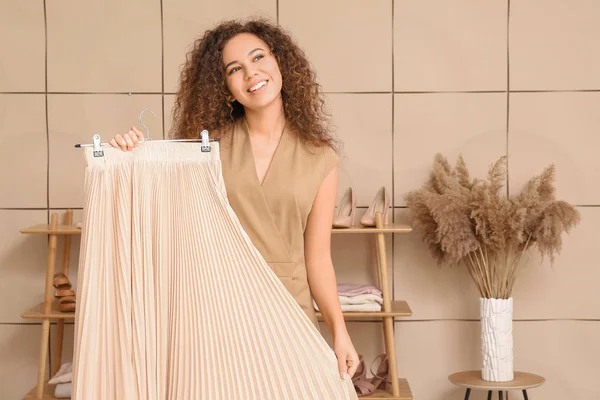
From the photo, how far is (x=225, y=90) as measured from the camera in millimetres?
1970

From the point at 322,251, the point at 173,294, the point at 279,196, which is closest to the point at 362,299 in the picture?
the point at 322,251

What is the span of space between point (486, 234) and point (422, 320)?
54cm

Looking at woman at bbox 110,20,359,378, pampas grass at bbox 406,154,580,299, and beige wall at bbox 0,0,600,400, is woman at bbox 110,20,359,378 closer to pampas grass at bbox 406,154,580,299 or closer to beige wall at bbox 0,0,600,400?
pampas grass at bbox 406,154,580,299

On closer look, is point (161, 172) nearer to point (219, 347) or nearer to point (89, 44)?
point (219, 347)

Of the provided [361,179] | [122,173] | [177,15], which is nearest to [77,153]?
[177,15]

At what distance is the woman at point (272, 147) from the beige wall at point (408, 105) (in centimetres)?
137

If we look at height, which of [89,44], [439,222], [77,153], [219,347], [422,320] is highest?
[89,44]

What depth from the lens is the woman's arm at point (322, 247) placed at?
1984mm

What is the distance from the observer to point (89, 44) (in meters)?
3.38

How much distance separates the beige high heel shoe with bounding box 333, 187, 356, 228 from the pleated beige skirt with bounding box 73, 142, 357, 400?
143 centimetres

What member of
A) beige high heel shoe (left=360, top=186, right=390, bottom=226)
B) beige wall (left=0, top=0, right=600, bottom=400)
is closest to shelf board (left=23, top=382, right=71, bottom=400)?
beige wall (left=0, top=0, right=600, bottom=400)

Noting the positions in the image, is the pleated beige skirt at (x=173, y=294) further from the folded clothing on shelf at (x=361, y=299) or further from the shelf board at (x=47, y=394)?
the shelf board at (x=47, y=394)

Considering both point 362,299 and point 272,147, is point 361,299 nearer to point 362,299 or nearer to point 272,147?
point 362,299

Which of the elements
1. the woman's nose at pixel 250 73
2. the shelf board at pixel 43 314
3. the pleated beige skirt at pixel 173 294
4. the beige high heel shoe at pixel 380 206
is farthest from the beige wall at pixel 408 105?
the pleated beige skirt at pixel 173 294
